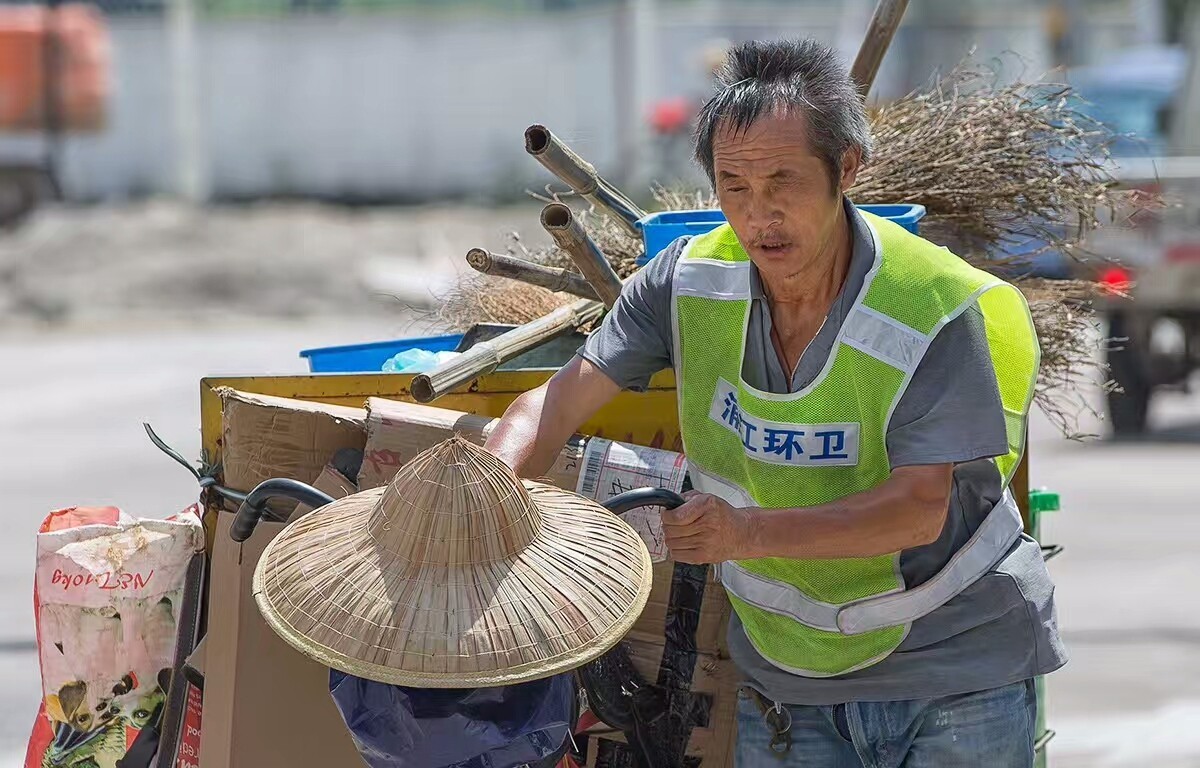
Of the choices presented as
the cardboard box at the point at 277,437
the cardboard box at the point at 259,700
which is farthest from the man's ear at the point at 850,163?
the cardboard box at the point at 259,700

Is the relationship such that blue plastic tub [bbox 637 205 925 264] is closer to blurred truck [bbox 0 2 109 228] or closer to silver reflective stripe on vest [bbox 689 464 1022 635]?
silver reflective stripe on vest [bbox 689 464 1022 635]

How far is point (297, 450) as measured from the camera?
9.22 ft

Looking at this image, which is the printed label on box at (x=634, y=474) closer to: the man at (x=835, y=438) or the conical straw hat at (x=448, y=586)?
the man at (x=835, y=438)

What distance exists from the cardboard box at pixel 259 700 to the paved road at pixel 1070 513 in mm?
2279

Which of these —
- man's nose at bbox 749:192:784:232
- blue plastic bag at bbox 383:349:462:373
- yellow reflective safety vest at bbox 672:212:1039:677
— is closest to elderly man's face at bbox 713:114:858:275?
man's nose at bbox 749:192:784:232

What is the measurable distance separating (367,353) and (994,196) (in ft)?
4.93

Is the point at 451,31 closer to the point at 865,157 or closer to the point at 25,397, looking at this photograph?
the point at 25,397

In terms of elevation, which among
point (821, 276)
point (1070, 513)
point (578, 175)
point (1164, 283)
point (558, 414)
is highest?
point (578, 175)

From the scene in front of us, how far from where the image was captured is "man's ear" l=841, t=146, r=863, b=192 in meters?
2.19

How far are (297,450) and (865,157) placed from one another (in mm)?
1173

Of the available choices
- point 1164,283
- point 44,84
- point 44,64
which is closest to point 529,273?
point 1164,283

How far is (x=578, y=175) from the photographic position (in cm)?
291

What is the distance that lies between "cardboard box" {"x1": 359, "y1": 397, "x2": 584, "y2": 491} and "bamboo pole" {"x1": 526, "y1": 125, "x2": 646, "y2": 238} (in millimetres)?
473

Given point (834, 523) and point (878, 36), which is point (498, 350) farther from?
point (878, 36)
